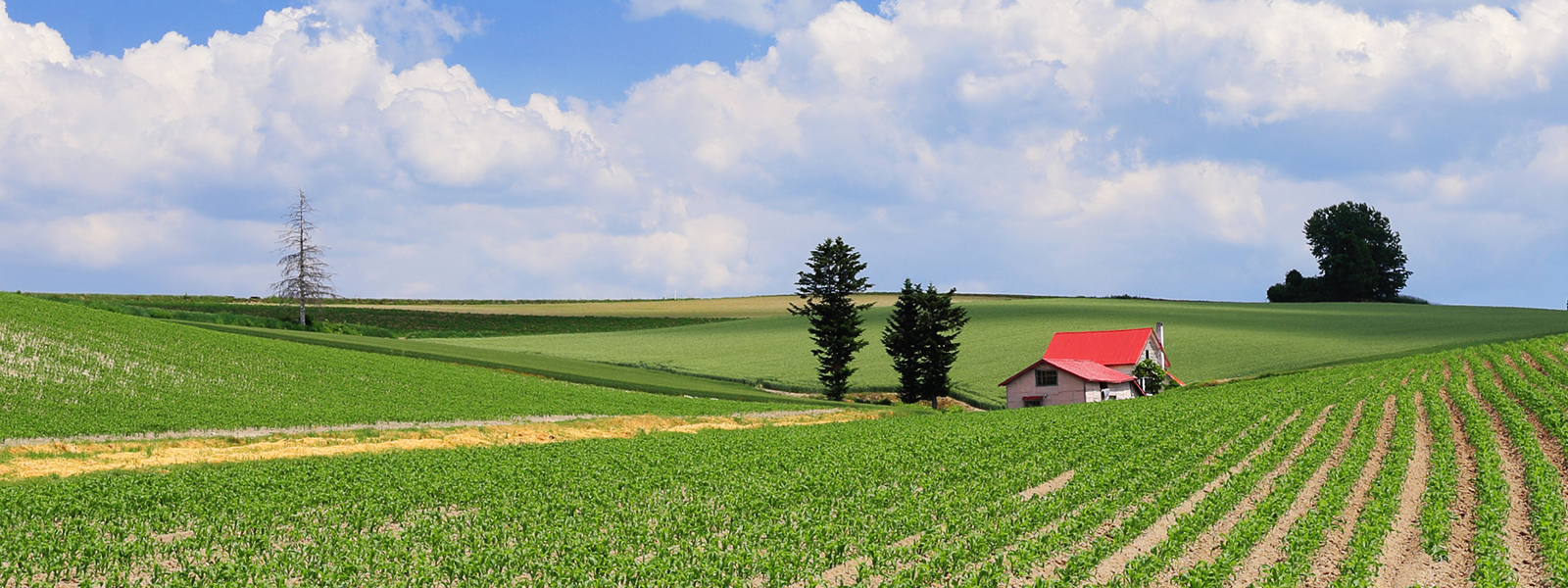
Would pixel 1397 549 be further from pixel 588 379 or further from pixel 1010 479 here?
pixel 588 379

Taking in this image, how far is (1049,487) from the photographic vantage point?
2333 centimetres

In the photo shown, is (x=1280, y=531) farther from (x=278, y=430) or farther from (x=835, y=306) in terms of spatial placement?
(x=835, y=306)

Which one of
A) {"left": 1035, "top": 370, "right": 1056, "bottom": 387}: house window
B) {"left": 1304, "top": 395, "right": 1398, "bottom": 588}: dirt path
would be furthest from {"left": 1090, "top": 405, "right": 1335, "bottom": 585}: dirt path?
{"left": 1035, "top": 370, "right": 1056, "bottom": 387}: house window

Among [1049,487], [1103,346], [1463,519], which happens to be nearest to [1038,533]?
[1049,487]

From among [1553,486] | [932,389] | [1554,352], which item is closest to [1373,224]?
[1554,352]

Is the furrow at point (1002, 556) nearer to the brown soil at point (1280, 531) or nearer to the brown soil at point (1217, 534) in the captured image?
the brown soil at point (1217, 534)

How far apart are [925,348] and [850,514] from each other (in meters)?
55.0

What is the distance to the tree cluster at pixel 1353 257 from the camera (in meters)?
143

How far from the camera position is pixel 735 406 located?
5416 centimetres

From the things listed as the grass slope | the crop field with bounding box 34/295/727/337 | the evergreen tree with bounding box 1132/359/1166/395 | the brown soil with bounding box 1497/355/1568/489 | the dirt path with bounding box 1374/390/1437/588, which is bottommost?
the evergreen tree with bounding box 1132/359/1166/395

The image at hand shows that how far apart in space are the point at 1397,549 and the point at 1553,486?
6.96 meters

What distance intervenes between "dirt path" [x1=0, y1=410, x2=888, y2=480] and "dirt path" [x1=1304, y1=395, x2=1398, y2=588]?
24.6 metres

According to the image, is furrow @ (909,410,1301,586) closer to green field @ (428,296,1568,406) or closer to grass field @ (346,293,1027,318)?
green field @ (428,296,1568,406)

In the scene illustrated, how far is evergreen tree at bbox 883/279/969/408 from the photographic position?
72812mm
